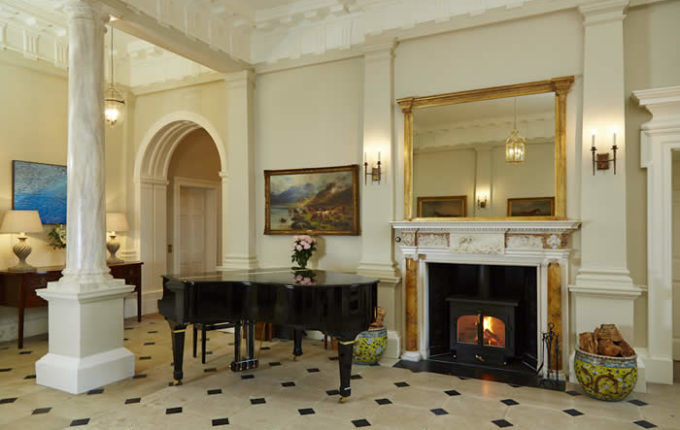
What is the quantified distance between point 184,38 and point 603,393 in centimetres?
537

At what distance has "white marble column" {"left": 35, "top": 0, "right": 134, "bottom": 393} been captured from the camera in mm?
4137

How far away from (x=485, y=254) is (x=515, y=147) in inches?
44.0

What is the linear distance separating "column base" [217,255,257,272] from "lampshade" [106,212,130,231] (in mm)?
1835

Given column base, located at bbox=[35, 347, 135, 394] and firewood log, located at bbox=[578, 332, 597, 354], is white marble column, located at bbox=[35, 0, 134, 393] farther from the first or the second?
firewood log, located at bbox=[578, 332, 597, 354]

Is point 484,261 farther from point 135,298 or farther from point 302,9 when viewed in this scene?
point 135,298

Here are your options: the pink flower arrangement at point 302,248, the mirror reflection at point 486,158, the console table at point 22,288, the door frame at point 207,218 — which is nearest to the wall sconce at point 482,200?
the mirror reflection at point 486,158

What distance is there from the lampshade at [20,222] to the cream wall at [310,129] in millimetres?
2695

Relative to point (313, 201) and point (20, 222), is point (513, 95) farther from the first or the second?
point (20, 222)

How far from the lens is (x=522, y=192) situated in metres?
4.66

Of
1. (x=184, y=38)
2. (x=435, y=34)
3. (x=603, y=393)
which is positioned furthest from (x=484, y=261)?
(x=184, y=38)

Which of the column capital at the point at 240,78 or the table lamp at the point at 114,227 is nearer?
the column capital at the point at 240,78

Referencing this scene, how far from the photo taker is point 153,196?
7652 millimetres

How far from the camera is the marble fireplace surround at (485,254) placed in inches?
177

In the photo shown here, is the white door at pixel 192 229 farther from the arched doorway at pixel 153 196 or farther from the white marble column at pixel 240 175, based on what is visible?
the white marble column at pixel 240 175
